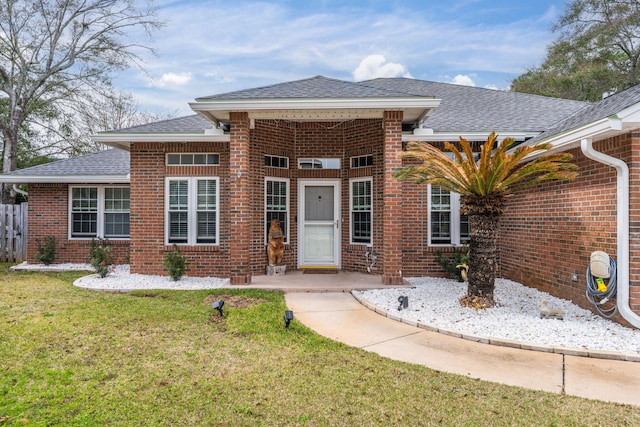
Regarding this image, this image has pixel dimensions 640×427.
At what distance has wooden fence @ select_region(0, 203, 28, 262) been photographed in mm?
12875

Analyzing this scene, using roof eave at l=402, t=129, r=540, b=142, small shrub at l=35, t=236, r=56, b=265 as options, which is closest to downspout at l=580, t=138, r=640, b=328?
roof eave at l=402, t=129, r=540, b=142

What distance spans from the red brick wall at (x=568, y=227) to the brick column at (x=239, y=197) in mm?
5427

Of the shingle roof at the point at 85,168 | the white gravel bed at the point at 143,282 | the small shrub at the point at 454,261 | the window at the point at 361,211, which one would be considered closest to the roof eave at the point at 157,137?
the shingle roof at the point at 85,168

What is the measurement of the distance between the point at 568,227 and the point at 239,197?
573 cm

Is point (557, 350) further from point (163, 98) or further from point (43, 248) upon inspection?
point (163, 98)

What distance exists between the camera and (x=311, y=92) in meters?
7.71

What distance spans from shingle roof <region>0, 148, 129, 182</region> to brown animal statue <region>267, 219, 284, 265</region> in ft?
16.4

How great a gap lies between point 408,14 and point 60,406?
12323 millimetres

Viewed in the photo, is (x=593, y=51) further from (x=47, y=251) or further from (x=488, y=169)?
(x=47, y=251)

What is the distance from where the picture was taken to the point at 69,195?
11.3 meters

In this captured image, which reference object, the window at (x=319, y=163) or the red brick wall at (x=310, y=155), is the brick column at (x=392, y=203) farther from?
the window at (x=319, y=163)

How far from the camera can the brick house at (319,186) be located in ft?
24.3

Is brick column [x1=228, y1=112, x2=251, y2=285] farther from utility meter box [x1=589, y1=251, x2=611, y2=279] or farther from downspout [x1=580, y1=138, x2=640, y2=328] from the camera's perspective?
downspout [x1=580, y1=138, x2=640, y2=328]

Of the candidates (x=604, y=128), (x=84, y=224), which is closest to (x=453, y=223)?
(x=604, y=128)
